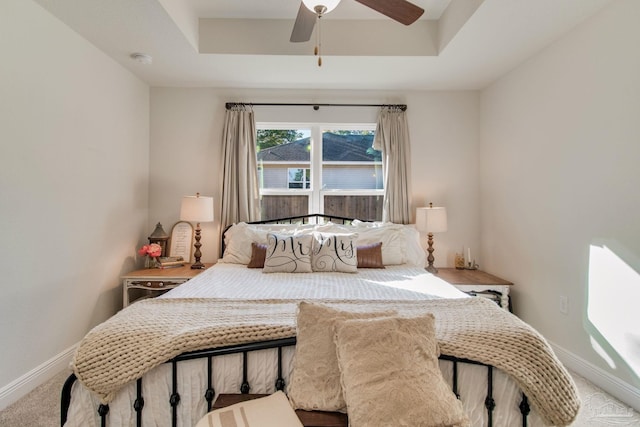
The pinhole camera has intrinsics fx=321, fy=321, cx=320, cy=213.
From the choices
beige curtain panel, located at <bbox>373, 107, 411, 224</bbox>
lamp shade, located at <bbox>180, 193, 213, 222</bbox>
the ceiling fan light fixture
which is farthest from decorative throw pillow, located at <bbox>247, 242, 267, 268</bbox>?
Result: the ceiling fan light fixture

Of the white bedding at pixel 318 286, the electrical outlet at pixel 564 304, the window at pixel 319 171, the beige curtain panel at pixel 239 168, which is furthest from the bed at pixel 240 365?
the window at pixel 319 171

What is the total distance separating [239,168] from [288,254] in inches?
51.5

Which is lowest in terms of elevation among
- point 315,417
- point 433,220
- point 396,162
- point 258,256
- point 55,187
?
point 315,417

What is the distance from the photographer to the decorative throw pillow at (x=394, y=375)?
1042mm

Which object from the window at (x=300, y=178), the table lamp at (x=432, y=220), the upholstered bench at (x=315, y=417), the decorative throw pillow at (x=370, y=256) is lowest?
the upholstered bench at (x=315, y=417)

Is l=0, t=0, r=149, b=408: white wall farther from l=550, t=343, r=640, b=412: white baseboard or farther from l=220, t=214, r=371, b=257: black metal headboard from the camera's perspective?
l=550, t=343, r=640, b=412: white baseboard

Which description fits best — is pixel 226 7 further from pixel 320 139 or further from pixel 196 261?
pixel 196 261

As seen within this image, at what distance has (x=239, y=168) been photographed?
3.45 m

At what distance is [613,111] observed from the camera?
6.70ft

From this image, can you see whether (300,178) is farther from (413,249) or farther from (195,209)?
(413,249)

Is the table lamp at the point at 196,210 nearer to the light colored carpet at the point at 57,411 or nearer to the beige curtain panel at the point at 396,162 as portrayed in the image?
the light colored carpet at the point at 57,411

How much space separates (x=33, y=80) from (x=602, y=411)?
13.4 feet

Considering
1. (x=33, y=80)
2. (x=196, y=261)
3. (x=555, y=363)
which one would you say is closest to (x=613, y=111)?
(x=555, y=363)

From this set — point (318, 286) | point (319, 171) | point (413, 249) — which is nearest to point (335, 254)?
point (318, 286)
